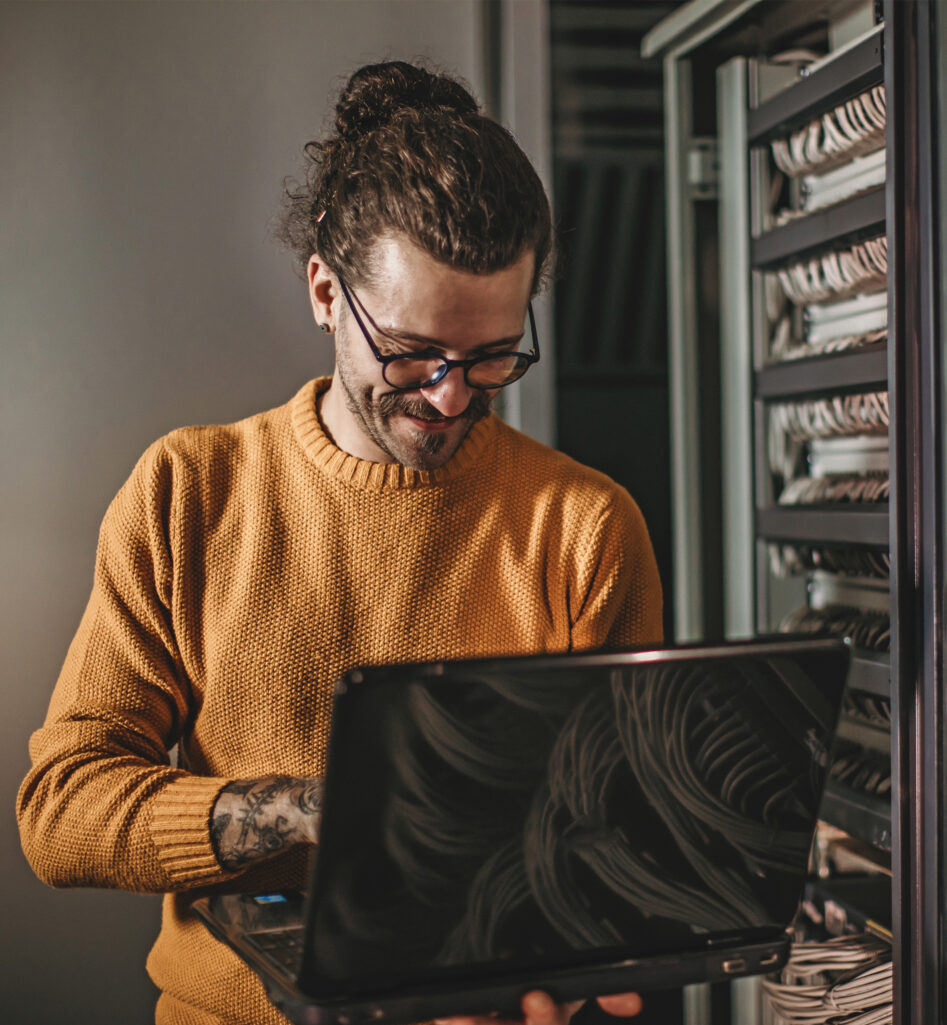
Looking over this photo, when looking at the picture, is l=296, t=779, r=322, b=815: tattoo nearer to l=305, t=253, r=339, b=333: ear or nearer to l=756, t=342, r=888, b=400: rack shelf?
l=305, t=253, r=339, b=333: ear

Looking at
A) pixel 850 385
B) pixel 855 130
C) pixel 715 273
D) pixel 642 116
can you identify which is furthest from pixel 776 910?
pixel 642 116

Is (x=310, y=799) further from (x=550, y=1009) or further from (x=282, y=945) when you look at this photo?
(x=550, y=1009)

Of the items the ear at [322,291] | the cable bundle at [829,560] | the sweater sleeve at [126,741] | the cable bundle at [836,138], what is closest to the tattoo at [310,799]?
the sweater sleeve at [126,741]

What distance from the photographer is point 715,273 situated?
168 centimetres

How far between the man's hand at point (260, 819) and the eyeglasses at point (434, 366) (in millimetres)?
413

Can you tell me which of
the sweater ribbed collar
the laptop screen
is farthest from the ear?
the laptop screen

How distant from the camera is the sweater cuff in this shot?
0.97 meters

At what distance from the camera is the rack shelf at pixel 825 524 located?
1.28 meters

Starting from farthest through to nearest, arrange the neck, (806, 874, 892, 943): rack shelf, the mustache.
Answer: (806, 874, 892, 943): rack shelf < the neck < the mustache

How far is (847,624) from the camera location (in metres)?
1.40

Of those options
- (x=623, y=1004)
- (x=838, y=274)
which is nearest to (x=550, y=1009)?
(x=623, y=1004)

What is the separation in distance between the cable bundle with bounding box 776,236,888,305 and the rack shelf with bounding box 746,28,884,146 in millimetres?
197

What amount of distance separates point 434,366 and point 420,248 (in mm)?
120

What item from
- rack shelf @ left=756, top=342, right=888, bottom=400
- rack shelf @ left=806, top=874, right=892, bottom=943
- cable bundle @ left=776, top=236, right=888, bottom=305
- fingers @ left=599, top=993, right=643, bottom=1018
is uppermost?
cable bundle @ left=776, top=236, right=888, bottom=305
